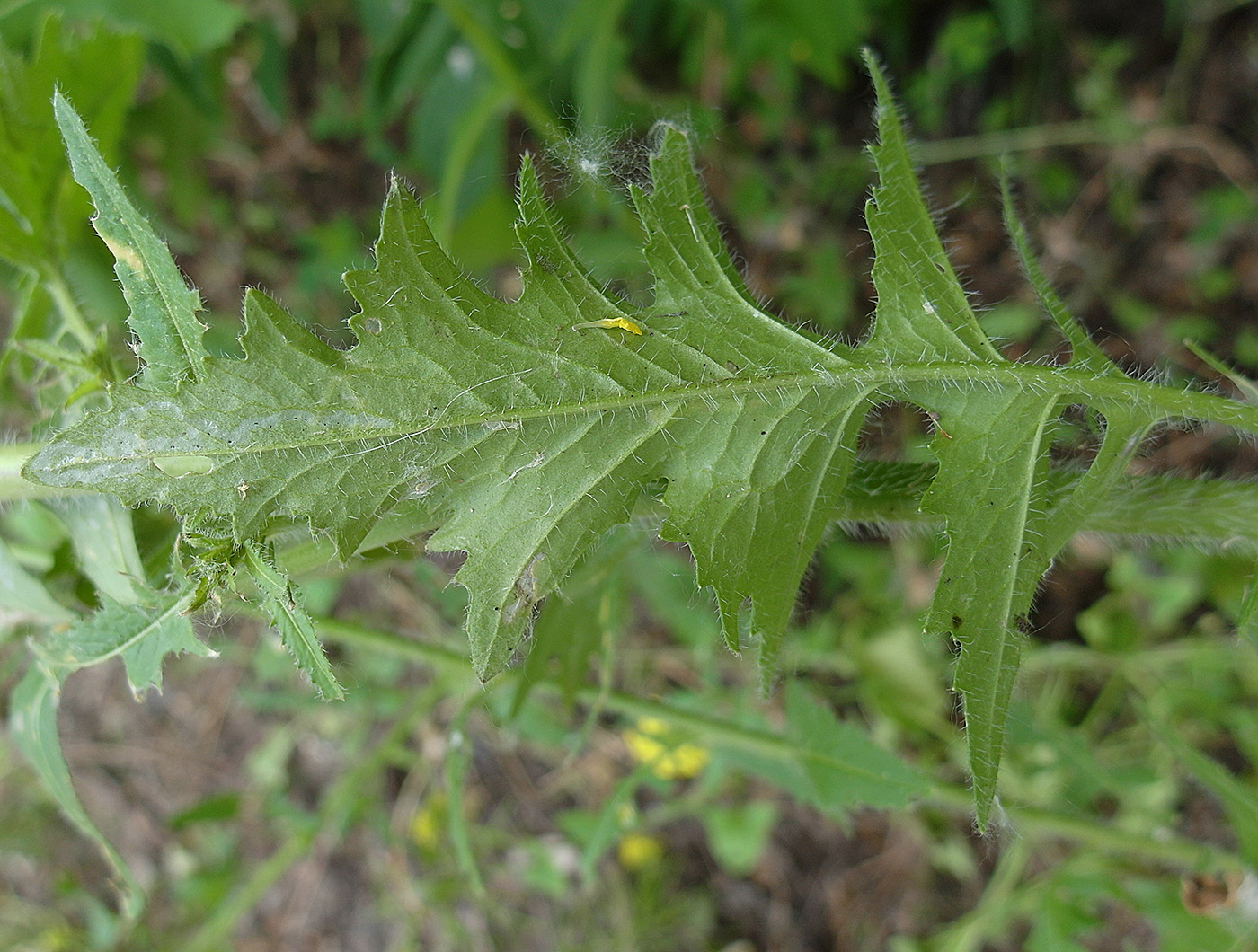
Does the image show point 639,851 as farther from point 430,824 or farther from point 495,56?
point 495,56

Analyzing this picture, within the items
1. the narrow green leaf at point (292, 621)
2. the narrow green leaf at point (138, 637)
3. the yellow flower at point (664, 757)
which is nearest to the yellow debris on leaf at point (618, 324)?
the narrow green leaf at point (292, 621)

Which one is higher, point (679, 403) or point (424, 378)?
point (424, 378)

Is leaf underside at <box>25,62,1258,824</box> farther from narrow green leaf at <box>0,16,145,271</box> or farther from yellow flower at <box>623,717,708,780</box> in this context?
yellow flower at <box>623,717,708,780</box>

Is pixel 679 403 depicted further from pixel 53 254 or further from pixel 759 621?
pixel 53 254

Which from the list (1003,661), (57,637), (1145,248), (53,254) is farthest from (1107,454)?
(1145,248)

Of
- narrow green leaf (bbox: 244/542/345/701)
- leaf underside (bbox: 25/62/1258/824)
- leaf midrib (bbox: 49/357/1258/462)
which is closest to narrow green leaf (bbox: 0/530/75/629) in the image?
leaf underside (bbox: 25/62/1258/824)

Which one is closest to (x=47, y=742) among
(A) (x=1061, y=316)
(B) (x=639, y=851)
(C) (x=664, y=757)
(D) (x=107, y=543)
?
(D) (x=107, y=543)
